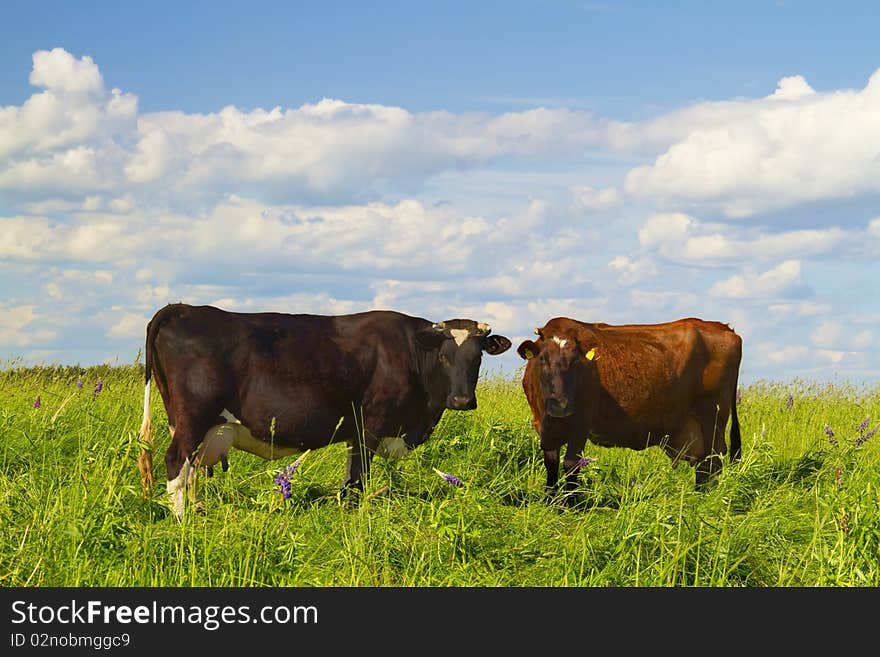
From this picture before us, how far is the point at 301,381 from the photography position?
347 inches

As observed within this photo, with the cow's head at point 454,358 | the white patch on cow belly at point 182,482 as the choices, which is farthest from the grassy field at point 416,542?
the cow's head at point 454,358

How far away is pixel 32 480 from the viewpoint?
7.52 m

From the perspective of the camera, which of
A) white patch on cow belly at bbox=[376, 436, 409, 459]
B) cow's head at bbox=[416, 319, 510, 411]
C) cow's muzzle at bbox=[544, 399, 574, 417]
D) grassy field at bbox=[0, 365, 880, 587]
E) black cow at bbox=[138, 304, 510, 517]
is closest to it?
grassy field at bbox=[0, 365, 880, 587]

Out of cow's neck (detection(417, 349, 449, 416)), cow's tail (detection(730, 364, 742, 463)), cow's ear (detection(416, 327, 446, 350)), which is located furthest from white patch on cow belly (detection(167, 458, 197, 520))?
cow's tail (detection(730, 364, 742, 463))

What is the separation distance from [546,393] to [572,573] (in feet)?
12.2

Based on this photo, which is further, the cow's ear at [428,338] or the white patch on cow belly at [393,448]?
the cow's ear at [428,338]

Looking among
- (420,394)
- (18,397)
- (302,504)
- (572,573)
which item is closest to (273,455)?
(302,504)

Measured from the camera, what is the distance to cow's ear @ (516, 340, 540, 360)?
377 inches

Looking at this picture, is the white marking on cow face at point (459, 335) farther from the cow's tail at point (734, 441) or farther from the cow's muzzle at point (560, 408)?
the cow's tail at point (734, 441)

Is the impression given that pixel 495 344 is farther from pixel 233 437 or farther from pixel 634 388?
pixel 233 437

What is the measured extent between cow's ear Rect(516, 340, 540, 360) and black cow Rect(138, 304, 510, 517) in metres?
0.40

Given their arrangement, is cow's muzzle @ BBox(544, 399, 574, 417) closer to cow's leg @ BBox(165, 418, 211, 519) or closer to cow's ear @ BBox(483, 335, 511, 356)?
cow's ear @ BBox(483, 335, 511, 356)

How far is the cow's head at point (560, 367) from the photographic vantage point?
29.9 ft

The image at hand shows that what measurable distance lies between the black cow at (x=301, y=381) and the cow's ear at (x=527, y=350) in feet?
1.30
